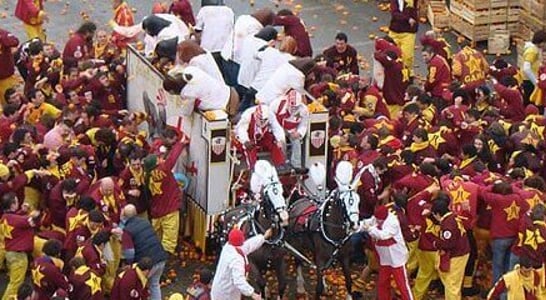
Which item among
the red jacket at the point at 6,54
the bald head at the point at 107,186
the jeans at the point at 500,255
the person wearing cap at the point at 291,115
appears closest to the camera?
the bald head at the point at 107,186

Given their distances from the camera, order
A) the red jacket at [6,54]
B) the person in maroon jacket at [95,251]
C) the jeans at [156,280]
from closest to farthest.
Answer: the person in maroon jacket at [95,251] < the jeans at [156,280] < the red jacket at [6,54]

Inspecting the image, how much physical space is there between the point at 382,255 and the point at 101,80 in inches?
208

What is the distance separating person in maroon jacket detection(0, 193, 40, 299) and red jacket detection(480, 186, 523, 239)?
5.25 meters

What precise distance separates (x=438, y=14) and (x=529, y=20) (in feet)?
6.64

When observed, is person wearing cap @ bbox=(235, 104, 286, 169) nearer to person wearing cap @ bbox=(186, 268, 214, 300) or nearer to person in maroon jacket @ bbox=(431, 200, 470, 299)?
person in maroon jacket @ bbox=(431, 200, 470, 299)

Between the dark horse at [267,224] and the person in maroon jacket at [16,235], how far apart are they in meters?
2.27

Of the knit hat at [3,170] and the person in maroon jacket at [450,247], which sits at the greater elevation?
the knit hat at [3,170]

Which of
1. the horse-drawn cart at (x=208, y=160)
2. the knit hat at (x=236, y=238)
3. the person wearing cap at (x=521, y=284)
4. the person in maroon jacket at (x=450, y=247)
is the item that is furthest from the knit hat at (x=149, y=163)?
the person wearing cap at (x=521, y=284)

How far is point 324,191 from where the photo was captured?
55.9ft

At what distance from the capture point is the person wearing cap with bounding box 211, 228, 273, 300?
1470 centimetres

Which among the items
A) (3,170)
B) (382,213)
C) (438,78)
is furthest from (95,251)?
(438,78)

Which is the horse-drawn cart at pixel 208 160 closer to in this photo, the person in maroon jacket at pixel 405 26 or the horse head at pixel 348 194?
the horse head at pixel 348 194

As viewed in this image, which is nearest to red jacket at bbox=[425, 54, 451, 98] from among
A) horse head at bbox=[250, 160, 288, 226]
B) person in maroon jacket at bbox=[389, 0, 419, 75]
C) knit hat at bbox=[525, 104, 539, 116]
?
knit hat at bbox=[525, 104, 539, 116]

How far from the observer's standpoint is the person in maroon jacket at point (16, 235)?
15664mm
